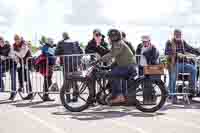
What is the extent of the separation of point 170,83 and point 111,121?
3510 mm

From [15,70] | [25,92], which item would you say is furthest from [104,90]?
[15,70]

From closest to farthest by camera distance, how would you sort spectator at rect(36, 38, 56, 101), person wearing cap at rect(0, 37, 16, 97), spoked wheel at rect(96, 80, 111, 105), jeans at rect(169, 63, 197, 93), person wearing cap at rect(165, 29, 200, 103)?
spoked wheel at rect(96, 80, 111, 105) → person wearing cap at rect(165, 29, 200, 103) → jeans at rect(169, 63, 197, 93) → spectator at rect(36, 38, 56, 101) → person wearing cap at rect(0, 37, 16, 97)

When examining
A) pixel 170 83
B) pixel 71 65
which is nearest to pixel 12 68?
pixel 71 65

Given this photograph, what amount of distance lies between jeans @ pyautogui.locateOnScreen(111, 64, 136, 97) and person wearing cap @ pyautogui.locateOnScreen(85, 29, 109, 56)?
220 cm

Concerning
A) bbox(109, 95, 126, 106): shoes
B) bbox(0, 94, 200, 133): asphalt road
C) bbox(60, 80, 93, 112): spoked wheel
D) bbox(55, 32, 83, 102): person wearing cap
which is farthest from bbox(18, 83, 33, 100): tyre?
bbox(109, 95, 126, 106): shoes

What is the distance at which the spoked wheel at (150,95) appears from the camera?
10570 mm

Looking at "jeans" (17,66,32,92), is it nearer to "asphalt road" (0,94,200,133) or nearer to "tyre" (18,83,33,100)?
"tyre" (18,83,33,100)

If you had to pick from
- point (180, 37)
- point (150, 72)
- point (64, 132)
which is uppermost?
point (180, 37)

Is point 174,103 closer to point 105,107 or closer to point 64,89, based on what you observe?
point 105,107

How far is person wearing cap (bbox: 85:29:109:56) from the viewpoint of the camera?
1265 cm

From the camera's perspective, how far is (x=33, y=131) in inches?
330

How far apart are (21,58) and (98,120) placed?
4678 millimetres

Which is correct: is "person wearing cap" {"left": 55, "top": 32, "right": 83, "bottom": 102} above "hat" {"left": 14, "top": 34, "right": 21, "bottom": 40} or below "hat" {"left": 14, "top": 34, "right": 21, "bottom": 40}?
below

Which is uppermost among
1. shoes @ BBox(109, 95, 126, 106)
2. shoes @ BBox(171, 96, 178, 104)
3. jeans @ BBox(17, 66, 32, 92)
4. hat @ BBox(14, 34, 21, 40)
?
hat @ BBox(14, 34, 21, 40)
